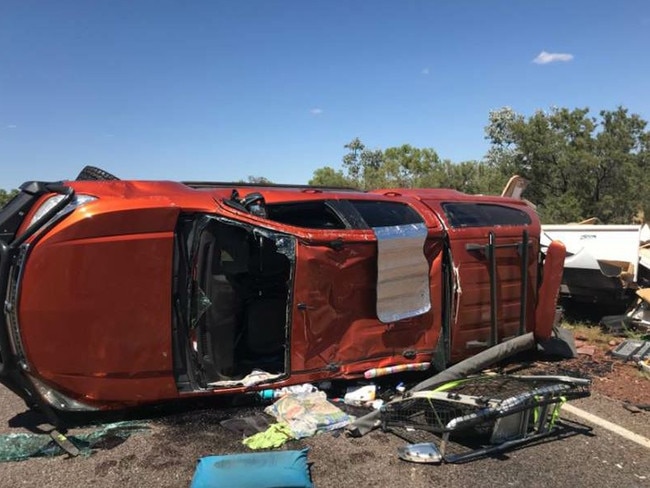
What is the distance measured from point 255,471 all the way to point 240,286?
168 cm

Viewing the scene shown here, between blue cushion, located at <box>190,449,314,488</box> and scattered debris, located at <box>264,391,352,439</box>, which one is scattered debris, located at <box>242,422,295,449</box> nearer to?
scattered debris, located at <box>264,391,352,439</box>

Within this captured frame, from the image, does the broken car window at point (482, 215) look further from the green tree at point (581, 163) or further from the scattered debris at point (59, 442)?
the green tree at point (581, 163)

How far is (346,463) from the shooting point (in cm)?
348

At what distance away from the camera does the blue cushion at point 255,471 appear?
2971 mm

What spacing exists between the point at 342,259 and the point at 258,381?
1.14m

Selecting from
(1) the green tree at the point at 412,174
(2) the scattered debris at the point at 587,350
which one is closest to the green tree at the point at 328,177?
(1) the green tree at the point at 412,174

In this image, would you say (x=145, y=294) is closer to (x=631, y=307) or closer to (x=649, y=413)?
(x=649, y=413)

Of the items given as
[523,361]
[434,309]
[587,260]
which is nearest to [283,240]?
[434,309]

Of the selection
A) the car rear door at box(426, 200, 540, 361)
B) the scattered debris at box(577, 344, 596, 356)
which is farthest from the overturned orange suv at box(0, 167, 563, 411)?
the scattered debris at box(577, 344, 596, 356)

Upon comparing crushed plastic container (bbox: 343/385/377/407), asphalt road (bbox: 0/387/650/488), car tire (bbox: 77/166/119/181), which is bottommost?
asphalt road (bbox: 0/387/650/488)

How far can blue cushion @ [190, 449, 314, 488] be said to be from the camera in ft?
Result: 9.75

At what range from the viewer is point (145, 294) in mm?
3625

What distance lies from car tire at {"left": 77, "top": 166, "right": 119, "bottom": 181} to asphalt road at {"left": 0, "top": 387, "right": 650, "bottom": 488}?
1.93 meters

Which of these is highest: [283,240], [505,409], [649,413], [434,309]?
[283,240]
